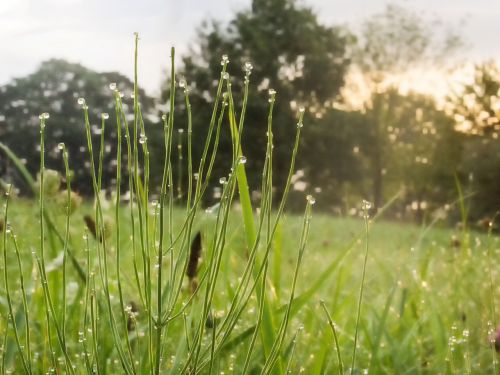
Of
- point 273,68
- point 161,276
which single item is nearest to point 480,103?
point 273,68

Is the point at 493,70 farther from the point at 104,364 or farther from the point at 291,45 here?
the point at 104,364

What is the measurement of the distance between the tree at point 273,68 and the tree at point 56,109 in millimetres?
4084

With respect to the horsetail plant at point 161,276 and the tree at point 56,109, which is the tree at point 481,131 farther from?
the horsetail plant at point 161,276

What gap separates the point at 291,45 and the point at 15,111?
37.6ft

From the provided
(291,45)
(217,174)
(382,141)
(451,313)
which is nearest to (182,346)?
(451,313)

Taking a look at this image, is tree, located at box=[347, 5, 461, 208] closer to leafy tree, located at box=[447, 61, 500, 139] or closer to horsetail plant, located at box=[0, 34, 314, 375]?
leafy tree, located at box=[447, 61, 500, 139]

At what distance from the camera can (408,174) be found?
26.5 meters

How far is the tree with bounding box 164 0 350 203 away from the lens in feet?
78.1

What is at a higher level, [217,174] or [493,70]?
[493,70]

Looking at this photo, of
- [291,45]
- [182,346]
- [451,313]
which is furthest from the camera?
[291,45]

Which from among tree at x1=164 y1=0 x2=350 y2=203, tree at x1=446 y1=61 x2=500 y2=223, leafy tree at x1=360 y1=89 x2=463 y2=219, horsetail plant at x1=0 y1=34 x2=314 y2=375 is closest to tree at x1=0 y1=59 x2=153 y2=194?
tree at x1=164 y1=0 x2=350 y2=203

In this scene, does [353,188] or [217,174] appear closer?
[217,174]

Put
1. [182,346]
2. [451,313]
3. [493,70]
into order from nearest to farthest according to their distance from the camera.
→ 1. [182,346]
2. [451,313]
3. [493,70]

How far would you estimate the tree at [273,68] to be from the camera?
2380 cm
